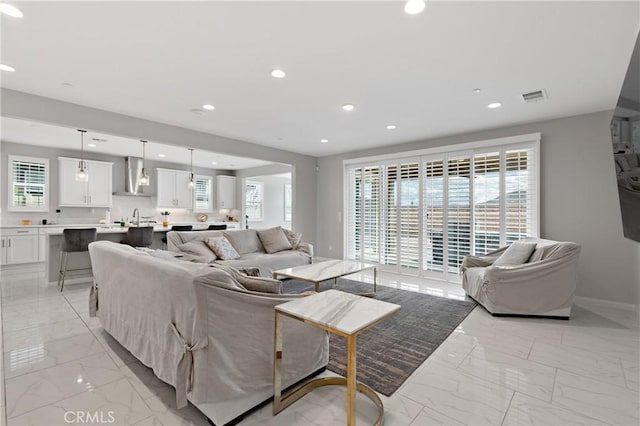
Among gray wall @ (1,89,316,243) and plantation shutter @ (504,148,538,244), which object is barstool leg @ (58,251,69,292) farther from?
plantation shutter @ (504,148,538,244)

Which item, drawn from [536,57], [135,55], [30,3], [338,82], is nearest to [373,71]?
[338,82]

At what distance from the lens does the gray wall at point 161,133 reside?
11.2ft

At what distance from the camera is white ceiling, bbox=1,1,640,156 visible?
2.00m

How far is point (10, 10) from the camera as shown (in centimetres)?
199

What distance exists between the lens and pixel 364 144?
580 cm

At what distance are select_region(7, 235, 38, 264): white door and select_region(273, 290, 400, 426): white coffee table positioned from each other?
23.2ft

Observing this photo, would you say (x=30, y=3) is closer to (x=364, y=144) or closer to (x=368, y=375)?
(x=368, y=375)

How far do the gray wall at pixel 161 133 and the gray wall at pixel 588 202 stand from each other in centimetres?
408

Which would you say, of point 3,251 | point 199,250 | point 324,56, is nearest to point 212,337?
point 324,56

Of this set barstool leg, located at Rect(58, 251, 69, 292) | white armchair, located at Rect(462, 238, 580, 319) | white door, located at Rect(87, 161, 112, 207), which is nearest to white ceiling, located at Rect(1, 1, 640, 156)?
white armchair, located at Rect(462, 238, 580, 319)

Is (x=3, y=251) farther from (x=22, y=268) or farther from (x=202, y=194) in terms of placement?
(x=202, y=194)

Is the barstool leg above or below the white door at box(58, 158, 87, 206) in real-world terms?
below

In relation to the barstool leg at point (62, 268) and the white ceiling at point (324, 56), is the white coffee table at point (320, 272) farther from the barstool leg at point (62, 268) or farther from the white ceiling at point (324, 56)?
the barstool leg at point (62, 268)

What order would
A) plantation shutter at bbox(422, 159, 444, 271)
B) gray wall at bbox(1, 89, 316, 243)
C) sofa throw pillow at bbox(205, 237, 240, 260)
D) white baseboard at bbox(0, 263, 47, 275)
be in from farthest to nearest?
white baseboard at bbox(0, 263, 47, 275) → plantation shutter at bbox(422, 159, 444, 271) → sofa throw pillow at bbox(205, 237, 240, 260) → gray wall at bbox(1, 89, 316, 243)
